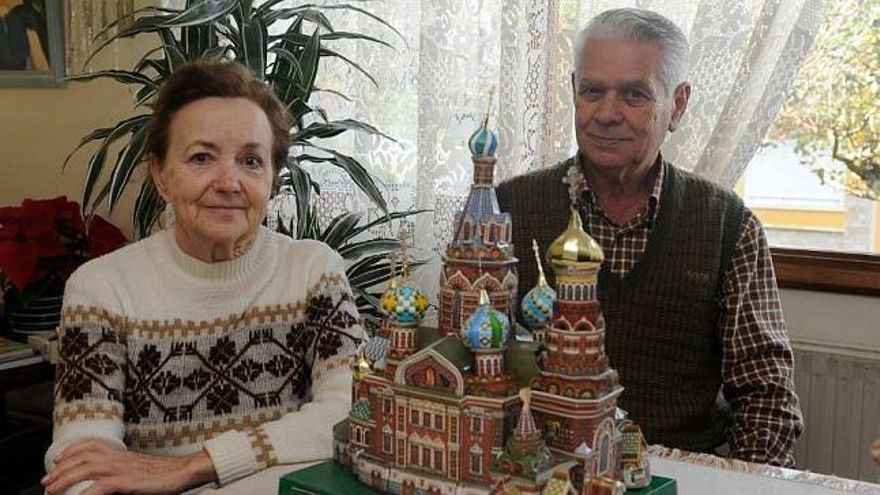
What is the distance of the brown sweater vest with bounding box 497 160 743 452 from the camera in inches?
74.3

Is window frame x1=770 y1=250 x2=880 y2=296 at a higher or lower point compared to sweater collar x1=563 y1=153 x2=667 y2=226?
lower

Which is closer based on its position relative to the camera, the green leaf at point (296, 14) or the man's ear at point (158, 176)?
the man's ear at point (158, 176)

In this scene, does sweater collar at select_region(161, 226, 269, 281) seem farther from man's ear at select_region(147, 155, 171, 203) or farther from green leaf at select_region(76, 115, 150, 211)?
green leaf at select_region(76, 115, 150, 211)

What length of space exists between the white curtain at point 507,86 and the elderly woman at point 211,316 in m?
0.76

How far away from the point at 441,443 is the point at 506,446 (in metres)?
0.08

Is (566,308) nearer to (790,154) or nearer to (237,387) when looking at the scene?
(237,387)

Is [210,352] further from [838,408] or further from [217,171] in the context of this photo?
[838,408]

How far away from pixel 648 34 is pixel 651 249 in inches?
16.3

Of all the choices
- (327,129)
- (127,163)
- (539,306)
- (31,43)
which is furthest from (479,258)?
(31,43)

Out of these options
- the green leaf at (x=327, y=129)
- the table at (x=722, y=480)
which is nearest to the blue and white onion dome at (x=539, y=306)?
the table at (x=722, y=480)

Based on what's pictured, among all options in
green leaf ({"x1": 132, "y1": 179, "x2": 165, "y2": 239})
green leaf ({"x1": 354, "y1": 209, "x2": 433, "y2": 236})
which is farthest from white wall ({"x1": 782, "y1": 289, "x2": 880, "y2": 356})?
green leaf ({"x1": 132, "y1": 179, "x2": 165, "y2": 239})

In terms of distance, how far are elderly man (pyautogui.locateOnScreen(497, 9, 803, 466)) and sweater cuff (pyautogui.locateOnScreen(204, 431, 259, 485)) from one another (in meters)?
0.76

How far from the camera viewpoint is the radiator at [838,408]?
2.11 m

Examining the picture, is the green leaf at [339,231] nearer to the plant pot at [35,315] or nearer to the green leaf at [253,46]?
the green leaf at [253,46]
